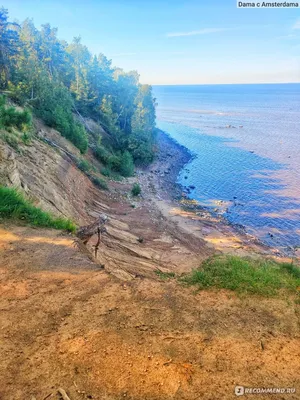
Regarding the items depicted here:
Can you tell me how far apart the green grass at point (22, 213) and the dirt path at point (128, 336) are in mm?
2136

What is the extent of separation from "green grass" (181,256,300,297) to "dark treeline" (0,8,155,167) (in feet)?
87.5

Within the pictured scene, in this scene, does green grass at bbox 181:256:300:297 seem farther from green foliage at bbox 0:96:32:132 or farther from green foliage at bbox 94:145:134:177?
green foliage at bbox 94:145:134:177

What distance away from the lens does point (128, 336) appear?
629 centimetres

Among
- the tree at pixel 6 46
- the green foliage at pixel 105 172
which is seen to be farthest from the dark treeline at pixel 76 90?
the green foliage at pixel 105 172

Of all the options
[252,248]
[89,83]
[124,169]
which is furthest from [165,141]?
[252,248]

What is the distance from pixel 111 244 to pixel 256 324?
43.4 ft

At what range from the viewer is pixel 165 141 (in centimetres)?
7338

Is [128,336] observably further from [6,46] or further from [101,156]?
[6,46]

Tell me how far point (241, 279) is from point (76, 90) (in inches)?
1878

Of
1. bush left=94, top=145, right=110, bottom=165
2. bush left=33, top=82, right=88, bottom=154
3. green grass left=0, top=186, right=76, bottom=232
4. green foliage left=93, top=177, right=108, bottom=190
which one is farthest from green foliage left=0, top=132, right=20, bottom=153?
bush left=94, top=145, right=110, bottom=165

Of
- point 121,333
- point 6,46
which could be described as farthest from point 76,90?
point 121,333

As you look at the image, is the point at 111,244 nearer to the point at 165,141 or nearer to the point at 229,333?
the point at 229,333

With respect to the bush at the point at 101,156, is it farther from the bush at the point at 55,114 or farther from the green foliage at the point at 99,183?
the green foliage at the point at 99,183

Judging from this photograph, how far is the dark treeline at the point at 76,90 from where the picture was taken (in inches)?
1284
